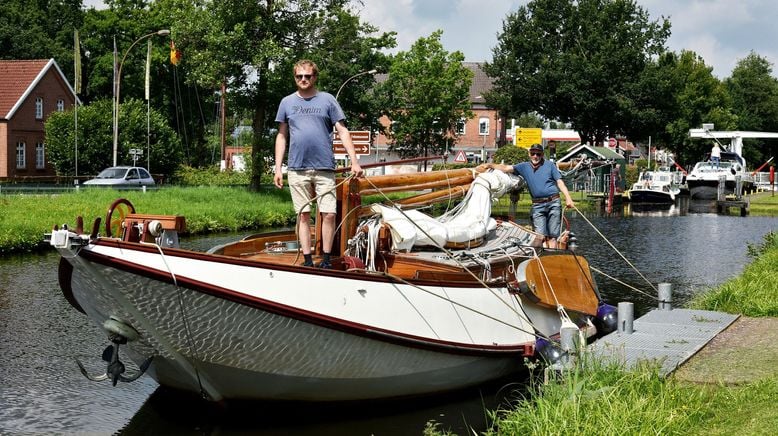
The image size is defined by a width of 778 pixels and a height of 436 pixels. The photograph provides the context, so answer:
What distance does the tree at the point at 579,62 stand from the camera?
2633 inches

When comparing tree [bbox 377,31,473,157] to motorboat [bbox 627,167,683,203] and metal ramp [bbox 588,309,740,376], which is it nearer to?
motorboat [bbox 627,167,683,203]

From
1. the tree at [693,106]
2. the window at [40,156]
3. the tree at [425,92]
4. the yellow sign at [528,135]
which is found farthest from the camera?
the tree at [693,106]

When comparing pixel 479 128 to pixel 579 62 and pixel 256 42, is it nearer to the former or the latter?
pixel 579 62

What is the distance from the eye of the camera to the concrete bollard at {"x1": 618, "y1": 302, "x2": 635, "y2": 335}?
34.8 ft

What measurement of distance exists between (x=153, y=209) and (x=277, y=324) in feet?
69.1

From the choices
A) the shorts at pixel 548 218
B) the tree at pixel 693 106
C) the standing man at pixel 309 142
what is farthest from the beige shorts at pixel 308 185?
the tree at pixel 693 106

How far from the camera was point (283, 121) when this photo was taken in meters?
8.77

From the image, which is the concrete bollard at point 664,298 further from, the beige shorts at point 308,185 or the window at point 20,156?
the window at point 20,156

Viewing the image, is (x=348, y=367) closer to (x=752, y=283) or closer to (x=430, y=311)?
(x=430, y=311)

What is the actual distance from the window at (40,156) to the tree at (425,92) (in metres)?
19.2

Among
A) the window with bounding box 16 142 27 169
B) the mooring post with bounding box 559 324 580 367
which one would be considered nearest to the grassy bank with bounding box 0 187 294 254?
the mooring post with bounding box 559 324 580 367

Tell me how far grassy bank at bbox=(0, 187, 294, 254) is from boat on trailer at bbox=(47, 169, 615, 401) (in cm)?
1202

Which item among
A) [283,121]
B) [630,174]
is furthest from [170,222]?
[630,174]

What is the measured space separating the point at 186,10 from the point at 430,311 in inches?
1267
